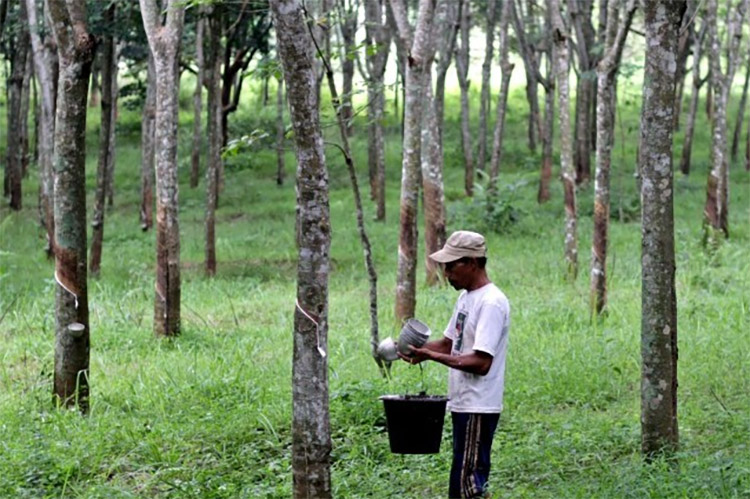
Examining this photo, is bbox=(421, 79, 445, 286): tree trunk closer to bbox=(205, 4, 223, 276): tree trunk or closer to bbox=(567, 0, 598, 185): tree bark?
bbox=(205, 4, 223, 276): tree trunk

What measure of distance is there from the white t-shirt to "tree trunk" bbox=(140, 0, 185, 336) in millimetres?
6059

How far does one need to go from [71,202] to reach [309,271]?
301 centimetres

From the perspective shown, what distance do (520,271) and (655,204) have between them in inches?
354

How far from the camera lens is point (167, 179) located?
1112 centimetres

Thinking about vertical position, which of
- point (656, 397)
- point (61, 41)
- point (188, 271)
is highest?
point (61, 41)

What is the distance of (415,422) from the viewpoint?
5.59 meters

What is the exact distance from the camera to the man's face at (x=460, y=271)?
5473 mm

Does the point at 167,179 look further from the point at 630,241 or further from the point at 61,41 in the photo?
the point at 630,241

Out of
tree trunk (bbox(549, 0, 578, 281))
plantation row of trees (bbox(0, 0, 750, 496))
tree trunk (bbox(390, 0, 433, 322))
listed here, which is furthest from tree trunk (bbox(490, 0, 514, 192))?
tree trunk (bbox(390, 0, 433, 322))

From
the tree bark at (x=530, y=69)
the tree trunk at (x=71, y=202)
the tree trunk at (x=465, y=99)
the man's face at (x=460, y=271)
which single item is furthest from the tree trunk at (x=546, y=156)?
the man's face at (x=460, y=271)

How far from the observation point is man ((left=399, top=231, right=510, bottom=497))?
5.37 metres

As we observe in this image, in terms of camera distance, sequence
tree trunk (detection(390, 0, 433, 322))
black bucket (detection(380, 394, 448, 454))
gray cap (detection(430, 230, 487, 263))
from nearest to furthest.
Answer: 1. gray cap (detection(430, 230, 487, 263))
2. black bucket (detection(380, 394, 448, 454))
3. tree trunk (detection(390, 0, 433, 322))

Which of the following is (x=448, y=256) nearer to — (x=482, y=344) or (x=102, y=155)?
(x=482, y=344)

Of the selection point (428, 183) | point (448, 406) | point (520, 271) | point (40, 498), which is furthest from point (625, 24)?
point (40, 498)
